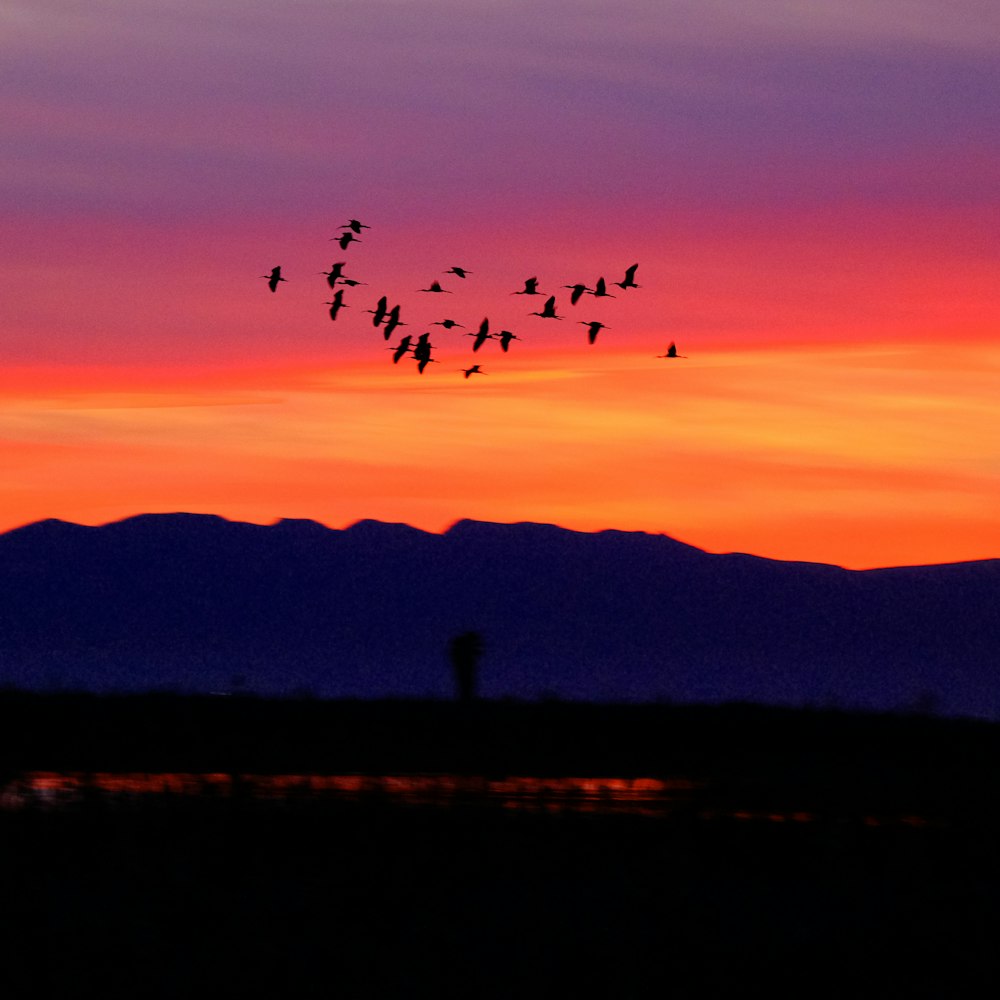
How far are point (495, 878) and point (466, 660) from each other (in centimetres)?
1474

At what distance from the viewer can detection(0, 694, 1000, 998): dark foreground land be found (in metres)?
14.0

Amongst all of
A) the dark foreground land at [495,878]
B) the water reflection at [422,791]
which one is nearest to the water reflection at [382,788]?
the water reflection at [422,791]

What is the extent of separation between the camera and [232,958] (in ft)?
46.0

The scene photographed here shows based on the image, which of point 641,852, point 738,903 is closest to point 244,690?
point 641,852

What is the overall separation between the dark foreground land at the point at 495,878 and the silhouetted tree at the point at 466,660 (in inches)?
144

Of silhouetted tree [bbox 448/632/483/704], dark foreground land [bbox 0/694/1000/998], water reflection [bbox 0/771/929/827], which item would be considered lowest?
dark foreground land [bbox 0/694/1000/998]

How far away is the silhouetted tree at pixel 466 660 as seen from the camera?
106ft

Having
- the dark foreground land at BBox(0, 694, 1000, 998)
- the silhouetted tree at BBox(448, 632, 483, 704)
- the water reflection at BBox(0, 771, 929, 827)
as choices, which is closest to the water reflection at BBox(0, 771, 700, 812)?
the water reflection at BBox(0, 771, 929, 827)

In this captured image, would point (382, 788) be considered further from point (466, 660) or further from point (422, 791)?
point (466, 660)

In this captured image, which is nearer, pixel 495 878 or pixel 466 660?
pixel 495 878

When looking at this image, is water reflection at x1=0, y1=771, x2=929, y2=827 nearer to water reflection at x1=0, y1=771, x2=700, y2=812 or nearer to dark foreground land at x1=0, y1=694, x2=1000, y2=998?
water reflection at x1=0, y1=771, x2=700, y2=812

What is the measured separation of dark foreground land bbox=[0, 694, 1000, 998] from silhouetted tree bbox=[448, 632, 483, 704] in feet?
12.0

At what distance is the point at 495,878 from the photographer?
17.5 metres

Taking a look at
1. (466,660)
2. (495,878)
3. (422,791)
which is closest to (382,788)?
(422,791)
